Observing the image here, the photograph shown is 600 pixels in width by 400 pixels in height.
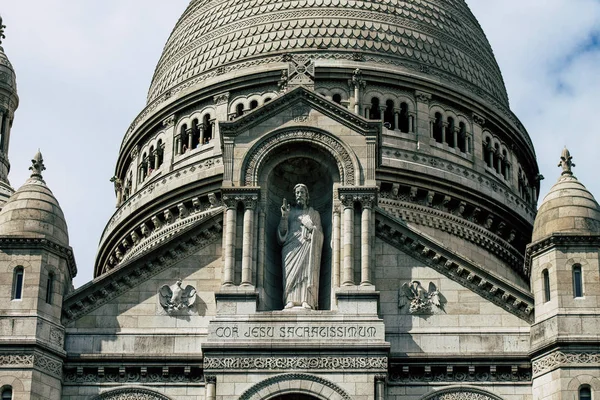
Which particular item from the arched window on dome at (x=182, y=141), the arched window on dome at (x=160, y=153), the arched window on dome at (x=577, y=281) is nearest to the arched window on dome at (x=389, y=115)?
the arched window on dome at (x=182, y=141)

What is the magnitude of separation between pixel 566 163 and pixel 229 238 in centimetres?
882

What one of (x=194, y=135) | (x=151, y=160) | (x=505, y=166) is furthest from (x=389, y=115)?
(x=151, y=160)

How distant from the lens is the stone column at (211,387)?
46250 mm

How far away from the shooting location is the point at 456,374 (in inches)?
1858

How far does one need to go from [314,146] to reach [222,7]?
23965 mm

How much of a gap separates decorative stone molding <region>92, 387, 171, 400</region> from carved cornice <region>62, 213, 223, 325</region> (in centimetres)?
222

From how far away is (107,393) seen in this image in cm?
4712

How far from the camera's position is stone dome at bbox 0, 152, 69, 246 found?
4844 centimetres

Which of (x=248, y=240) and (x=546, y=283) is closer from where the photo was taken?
(x=546, y=283)

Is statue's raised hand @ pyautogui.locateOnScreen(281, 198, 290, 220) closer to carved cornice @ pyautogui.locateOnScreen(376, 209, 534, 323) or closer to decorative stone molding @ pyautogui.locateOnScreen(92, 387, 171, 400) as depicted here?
carved cornice @ pyautogui.locateOnScreen(376, 209, 534, 323)

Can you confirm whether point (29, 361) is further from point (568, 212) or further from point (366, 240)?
point (568, 212)

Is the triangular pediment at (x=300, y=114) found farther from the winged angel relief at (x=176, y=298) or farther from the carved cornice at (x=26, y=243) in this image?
the carved cornice at (x=26, y=243)

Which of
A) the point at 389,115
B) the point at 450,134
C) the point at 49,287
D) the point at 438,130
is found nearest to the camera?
the point at 49,287

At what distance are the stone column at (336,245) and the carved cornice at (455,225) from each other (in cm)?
1479
